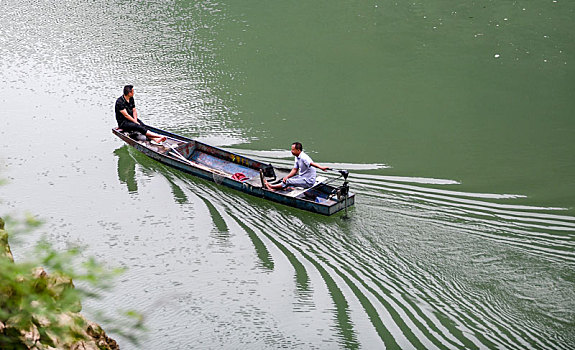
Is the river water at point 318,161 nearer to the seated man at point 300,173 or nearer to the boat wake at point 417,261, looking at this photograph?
the boat wake at point 417,261

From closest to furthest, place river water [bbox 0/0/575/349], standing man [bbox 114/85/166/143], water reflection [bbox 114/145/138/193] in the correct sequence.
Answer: river water [bbox 0/0/575/349] < water reflection [bbox 114/145/138/193] < standing man [bbox 114/85/166/143]

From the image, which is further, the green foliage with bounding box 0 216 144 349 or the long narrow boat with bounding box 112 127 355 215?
the long narrow boat with bounding box 112 127 355 215

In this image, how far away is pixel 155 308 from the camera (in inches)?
371

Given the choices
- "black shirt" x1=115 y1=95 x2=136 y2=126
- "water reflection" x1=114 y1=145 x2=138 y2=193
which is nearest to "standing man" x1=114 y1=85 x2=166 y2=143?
"black shirt" x1=115 y1=95 x2=136 y2=126

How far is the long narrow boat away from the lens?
11328mm

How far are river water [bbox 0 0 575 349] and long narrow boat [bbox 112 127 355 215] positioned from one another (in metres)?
0.25

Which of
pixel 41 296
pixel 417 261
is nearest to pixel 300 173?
pixel 417 261

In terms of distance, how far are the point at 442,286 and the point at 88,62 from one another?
13129 mm

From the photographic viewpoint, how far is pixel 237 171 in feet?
42.3

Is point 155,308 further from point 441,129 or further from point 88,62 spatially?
point 88,62

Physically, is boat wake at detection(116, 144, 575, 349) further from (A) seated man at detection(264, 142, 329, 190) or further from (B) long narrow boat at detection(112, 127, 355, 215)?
(A) seated man at detection(264, 142, 329, 190)

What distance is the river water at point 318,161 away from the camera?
9.12 m

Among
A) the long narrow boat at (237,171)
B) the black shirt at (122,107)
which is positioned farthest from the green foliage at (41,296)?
the black shirt at (122,107)

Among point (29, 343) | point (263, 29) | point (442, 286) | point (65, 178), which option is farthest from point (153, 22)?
point (29, 343)
